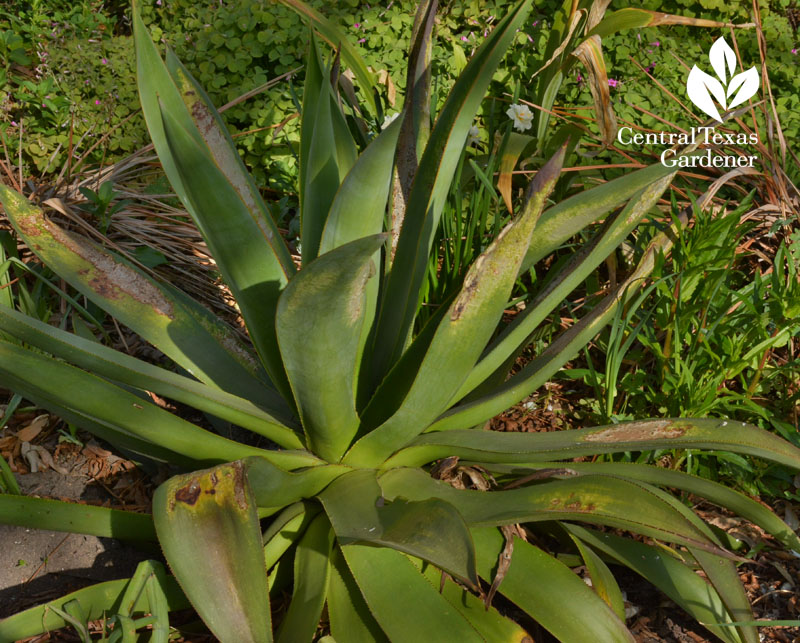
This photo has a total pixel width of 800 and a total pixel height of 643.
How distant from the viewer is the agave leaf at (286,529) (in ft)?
5.30

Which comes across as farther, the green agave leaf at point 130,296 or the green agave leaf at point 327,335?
the green agave leaf at point 130,296

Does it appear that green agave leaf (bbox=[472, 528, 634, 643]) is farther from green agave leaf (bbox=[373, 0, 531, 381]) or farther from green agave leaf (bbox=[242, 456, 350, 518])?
green agave leaf (bbox=[373, 0, 531, 381])

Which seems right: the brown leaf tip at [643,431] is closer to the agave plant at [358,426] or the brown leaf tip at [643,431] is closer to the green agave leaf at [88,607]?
the agave plant at [358,426]

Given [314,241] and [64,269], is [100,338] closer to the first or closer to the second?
[64,269]

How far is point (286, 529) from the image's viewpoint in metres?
1.66

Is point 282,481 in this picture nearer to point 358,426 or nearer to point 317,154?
point 358,426

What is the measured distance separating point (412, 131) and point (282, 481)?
88cm

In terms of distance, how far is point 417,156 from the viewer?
1.87 m

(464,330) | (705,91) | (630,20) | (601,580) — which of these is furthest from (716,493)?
(705,91)

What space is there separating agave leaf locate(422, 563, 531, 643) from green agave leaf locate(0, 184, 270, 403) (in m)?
0.59

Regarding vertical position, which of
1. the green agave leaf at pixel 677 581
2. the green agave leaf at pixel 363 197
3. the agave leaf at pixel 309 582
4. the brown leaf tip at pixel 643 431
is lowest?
the green agave leaf at pixel 677 581

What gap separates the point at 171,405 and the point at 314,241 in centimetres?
88

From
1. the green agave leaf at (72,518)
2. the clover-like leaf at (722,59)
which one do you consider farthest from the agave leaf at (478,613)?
the clover-like leaf at (722,59)

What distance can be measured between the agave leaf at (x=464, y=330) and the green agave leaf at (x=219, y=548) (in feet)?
1.18
